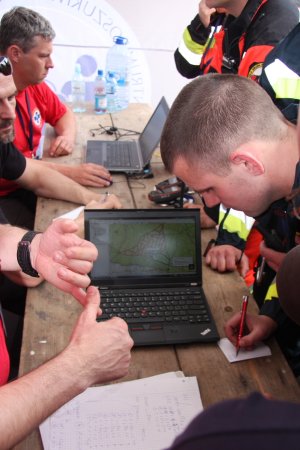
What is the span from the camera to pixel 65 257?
1.11m

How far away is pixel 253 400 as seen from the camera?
37cm

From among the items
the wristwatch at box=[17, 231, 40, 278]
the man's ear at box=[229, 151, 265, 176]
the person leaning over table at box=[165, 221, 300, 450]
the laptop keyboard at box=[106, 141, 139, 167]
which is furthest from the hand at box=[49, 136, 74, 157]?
the person leaning over table at box=[165, 221, 300, 450]

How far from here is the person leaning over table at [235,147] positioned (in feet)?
3.66

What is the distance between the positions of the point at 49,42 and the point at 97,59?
1803 mm

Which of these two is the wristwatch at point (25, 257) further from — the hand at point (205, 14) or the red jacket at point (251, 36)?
the hand at point (205, 14)

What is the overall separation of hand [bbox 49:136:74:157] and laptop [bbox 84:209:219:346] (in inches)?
42.2

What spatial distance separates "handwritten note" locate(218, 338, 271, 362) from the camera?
109cm

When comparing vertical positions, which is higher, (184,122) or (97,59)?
(184,122)

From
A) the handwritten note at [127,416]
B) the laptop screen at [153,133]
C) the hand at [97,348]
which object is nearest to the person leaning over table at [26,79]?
the laptop screen at [153,133]

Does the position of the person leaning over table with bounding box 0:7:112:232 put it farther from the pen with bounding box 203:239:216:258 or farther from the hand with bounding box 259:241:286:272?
the hand with bounding box 259:241:286:272

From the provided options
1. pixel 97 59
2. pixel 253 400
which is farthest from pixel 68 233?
pixel 97 59

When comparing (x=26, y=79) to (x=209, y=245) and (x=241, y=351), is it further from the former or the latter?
(x=241, y=351)

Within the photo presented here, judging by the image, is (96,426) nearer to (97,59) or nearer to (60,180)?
(60,180)

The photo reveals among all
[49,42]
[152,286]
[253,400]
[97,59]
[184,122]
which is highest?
[253,400]
